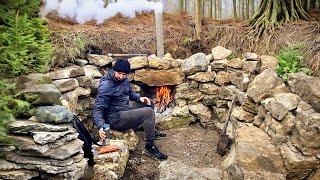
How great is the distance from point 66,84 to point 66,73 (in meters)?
0.27

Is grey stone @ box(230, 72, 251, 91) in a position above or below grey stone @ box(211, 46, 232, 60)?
below

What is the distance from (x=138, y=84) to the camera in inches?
340

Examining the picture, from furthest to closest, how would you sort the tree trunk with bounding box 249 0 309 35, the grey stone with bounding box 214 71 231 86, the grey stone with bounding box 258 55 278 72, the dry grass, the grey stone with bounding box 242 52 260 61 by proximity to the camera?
the tree trunk with bounding box 249 0 309 35 < the grey stone with bounding box 214 71 231 86 < the grey stone with bounding box 242 52 260 61 < the dry grass < the grey stone with bounding box 258 55 278 72

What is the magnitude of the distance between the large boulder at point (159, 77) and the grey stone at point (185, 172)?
2312 mm

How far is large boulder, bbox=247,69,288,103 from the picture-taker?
6.60 metres

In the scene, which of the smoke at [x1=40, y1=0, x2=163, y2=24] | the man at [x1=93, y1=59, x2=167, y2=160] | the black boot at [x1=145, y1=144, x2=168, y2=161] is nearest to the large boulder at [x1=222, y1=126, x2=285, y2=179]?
the black boot at [x1=145, y1=144, x2=168, y2=161]

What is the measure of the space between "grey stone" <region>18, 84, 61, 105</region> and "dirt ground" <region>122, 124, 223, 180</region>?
1.90 meters

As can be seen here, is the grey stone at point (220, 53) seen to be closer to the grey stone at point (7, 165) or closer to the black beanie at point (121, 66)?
the black beanie at point (121, 66)

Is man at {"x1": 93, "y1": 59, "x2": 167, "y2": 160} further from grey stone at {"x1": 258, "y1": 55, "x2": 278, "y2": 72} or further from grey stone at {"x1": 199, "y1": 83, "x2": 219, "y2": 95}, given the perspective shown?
grey stone at {"x1": 258, "y1": 55, "x2": 278, "y2": 72}

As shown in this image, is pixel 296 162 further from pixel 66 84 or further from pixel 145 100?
pixel 66 84

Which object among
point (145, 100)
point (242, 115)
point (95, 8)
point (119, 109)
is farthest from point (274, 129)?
point (95, 8)

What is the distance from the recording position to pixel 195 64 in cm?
850

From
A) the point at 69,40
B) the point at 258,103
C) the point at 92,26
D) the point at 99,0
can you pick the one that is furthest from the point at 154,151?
the point at 99,0

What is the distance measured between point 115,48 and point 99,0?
1.88 meters
